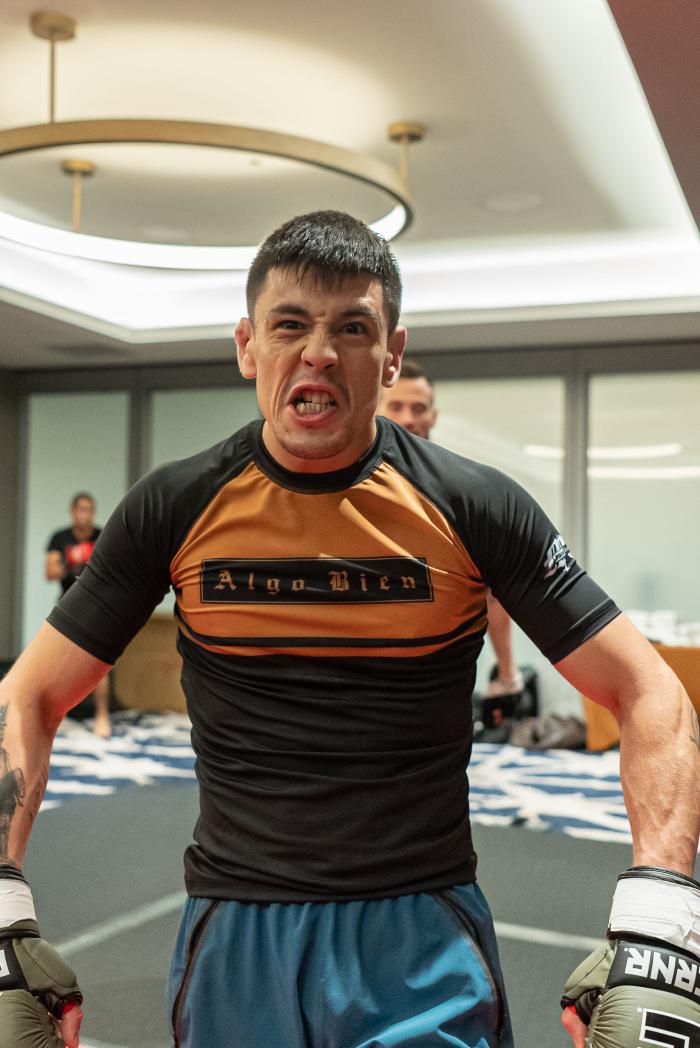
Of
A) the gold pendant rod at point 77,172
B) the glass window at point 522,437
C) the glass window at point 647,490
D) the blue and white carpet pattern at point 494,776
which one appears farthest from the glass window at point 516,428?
the gold pendant rod at point 77,172

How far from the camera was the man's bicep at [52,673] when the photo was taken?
1.21 m

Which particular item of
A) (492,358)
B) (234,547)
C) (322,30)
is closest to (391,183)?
(322,30)

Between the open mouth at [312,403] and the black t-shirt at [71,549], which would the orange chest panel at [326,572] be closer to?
the open mouth at [312,403]

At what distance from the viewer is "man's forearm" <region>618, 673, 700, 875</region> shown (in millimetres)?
1087

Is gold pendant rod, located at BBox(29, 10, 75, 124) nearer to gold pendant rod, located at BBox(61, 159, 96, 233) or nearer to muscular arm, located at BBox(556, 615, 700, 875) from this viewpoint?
gold pendant rod, located at BBox(61, 159, 96, 233)

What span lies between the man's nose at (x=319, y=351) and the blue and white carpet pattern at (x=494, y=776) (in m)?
3.63

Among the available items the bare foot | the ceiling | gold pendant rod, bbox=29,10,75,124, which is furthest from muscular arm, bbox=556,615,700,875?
the bare foot

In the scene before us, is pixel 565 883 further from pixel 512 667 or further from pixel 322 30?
pixel 322 30

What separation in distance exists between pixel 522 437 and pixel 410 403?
12.0 feet

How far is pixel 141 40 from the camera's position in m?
3.59

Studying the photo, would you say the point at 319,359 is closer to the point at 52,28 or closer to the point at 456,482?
the point at 456,482

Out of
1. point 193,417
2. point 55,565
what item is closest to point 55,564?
point 55,565

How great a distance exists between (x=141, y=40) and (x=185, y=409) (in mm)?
4612

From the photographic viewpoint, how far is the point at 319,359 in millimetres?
1153
